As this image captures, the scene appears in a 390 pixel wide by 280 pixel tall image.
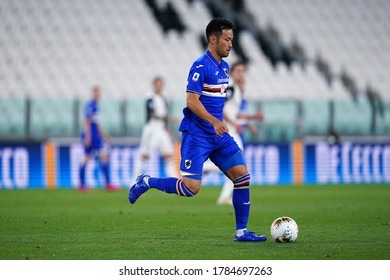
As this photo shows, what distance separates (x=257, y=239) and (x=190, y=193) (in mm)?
885

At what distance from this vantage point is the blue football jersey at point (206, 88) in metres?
9.39

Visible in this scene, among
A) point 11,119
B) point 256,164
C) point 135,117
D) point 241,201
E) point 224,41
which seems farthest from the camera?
point 135,117

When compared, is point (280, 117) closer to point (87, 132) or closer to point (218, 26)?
point (87, 132)

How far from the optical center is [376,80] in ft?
88.2

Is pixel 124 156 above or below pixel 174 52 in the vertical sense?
below

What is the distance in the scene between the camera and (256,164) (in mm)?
21953

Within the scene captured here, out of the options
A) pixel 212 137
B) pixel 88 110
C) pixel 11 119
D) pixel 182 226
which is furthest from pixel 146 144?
pixel 212 137

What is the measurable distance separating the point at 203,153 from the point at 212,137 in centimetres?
21

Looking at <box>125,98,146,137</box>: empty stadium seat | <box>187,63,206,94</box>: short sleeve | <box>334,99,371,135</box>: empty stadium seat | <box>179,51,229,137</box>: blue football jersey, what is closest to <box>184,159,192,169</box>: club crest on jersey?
<box>179,51,229,137</box>: blue football jersey

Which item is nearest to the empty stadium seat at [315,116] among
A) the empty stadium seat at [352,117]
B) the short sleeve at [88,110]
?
the empty stadium seat at [352,117]

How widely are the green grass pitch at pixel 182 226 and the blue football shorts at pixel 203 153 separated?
0.78m

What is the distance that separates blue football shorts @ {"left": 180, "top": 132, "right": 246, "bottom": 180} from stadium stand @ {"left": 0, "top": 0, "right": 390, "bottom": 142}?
13.0 metres

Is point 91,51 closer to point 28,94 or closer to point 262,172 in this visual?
point 28,94
